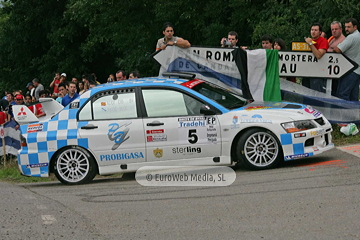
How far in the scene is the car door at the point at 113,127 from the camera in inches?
435

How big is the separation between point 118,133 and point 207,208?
10.5 ft

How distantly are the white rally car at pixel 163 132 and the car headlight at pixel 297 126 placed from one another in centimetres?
2

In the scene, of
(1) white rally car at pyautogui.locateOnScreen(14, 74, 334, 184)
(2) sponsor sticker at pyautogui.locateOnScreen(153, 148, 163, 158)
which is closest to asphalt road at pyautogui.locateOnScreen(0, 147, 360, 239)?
(1) white rally car at pyautogui.locateOnScreen(14, 74, 334, 184)

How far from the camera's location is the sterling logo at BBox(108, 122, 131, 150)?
11.1 m

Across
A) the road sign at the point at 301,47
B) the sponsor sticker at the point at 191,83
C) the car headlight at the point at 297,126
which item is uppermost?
the road sign at the point at 301,47

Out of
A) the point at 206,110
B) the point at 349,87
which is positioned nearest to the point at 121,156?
the point at 206,110

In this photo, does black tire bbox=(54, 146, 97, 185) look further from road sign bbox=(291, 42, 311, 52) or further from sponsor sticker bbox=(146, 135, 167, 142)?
road sign bbox=(291, 42, 311, 52)

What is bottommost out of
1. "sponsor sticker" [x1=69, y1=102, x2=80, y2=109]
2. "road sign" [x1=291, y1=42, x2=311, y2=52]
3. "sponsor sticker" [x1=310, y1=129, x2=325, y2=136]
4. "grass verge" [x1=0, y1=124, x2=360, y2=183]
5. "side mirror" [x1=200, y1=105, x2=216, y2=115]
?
"grass verge" [x1=0, y1=124, x2=360, y2=183]

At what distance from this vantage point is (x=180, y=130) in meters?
10.9

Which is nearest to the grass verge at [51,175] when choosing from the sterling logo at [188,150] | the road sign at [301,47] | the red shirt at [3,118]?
the road sign at [301,47]

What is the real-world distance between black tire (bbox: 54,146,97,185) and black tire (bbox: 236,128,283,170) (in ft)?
7.86

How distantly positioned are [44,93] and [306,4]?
931cm

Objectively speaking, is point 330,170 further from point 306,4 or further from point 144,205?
point 306,4

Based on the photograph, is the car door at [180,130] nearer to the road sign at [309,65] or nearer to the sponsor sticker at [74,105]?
the sponsor sticker at [74,105]
